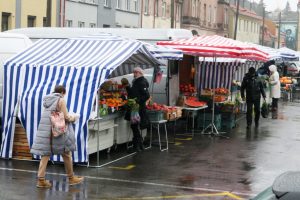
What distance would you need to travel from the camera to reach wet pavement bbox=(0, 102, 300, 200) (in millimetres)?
9711

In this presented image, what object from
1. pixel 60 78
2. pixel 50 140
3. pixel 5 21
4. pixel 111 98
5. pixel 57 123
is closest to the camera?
pixel 57 123

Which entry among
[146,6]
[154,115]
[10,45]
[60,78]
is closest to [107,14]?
[146,6]

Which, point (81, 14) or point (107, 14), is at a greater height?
point (107, 14)

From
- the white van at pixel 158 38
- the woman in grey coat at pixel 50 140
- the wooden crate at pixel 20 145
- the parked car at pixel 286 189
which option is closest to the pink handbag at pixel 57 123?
the woman in grey coat at pixel 50 140

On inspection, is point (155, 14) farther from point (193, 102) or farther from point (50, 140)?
point (50, 140)

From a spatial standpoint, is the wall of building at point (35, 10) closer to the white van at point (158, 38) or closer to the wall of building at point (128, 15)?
the wall of building at point (128, 15)

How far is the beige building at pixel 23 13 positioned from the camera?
31.4 meters

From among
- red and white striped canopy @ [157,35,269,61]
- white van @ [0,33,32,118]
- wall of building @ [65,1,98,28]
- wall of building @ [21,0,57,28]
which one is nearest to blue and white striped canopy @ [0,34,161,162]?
white van @ [0,33,32,118]

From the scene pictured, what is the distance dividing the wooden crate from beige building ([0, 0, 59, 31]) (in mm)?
19637

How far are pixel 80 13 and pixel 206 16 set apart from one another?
110ft

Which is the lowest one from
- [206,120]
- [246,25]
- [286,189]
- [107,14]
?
[206,120]

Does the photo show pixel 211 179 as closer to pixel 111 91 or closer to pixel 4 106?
pixel 111 91

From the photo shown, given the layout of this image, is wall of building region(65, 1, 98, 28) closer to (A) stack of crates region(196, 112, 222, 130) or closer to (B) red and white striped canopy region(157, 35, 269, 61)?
(A) stack of crates region(196, 112, 222, 130)

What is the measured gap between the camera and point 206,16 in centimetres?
7006
